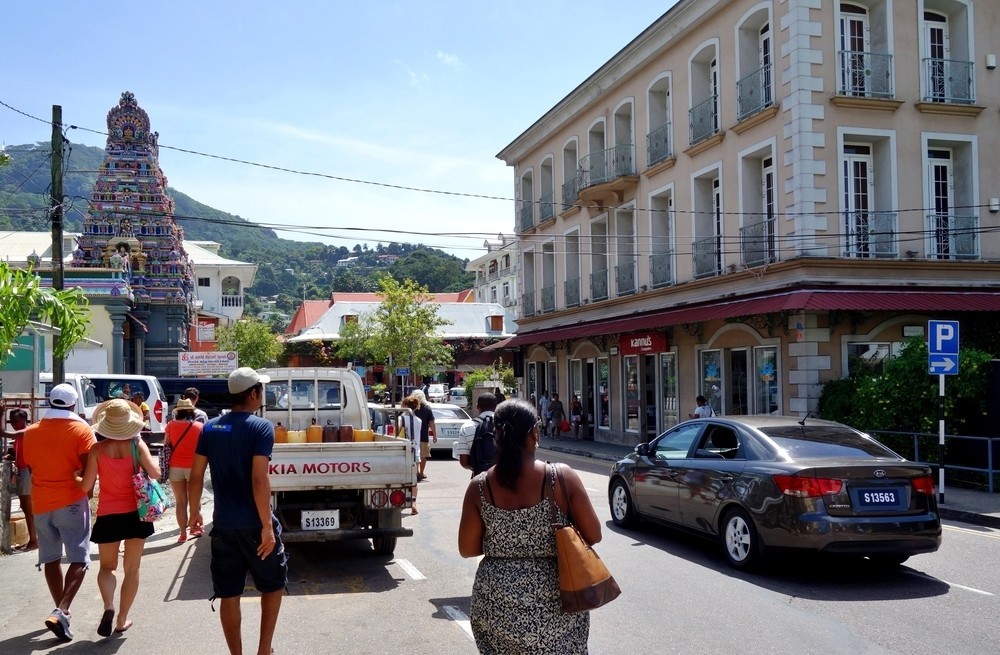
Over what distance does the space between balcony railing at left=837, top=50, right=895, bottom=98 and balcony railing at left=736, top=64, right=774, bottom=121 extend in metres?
1.66

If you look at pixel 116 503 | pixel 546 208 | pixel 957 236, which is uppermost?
pixel 546 208

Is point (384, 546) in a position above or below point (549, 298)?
below

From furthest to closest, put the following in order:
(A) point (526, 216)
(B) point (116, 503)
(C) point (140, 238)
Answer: (C) point (140, 238) < (A) point (526, 216) < (B) point (116, 503)

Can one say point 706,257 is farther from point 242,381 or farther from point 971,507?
point 242,381

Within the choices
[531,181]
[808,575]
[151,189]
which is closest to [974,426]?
[808,575]

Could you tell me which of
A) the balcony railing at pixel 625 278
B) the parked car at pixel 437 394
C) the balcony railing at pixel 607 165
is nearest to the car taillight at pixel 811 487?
the balcony railing at pixel 625 278

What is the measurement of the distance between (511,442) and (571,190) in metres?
27.2

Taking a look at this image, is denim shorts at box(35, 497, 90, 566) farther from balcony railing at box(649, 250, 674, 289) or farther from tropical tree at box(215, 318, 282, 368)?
tropical tree at box(215, 318, 282, 368)

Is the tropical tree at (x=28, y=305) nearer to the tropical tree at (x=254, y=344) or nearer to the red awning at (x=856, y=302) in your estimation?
the red awning at (x=856, y=302)

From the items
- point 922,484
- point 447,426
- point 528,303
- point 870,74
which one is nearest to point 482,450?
point 922,484

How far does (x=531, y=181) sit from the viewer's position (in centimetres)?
3534

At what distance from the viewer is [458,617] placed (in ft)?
23.5

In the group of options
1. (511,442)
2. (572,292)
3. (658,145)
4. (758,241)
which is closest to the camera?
(511,442)

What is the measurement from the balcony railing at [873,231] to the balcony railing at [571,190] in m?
11.5
